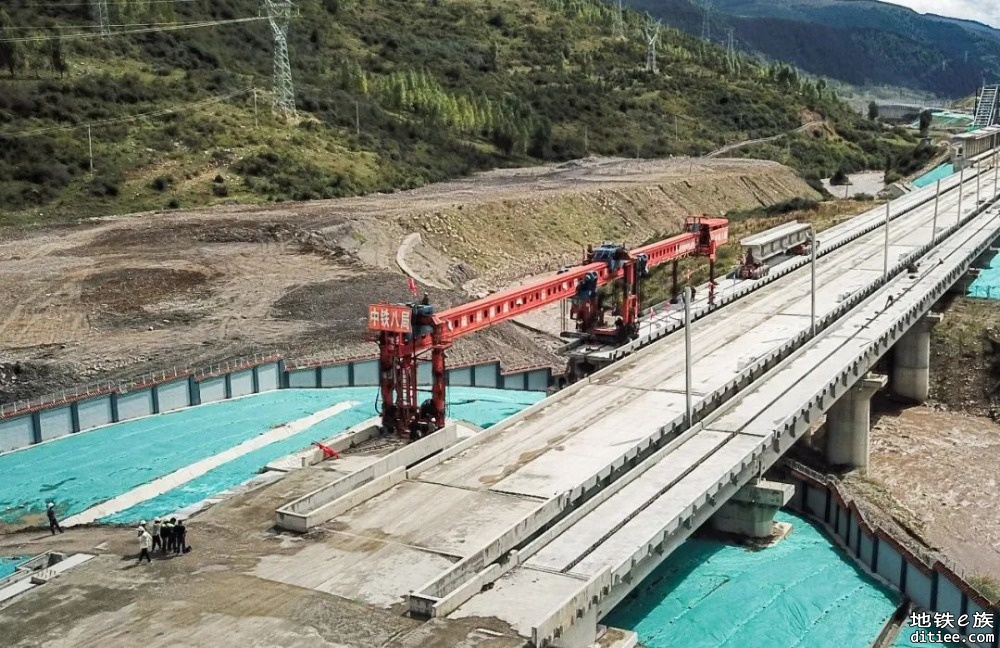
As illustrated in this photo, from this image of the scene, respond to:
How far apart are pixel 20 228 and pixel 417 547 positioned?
194ft

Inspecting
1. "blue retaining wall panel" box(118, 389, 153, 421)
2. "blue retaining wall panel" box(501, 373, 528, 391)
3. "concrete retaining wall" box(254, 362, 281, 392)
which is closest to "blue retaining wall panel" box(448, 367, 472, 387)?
"blue retaining wall panel" box(501, 373, 528, 391)

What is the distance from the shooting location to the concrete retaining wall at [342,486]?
27.5 metres

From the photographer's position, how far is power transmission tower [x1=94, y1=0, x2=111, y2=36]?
10956 cm

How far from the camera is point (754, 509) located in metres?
35.9

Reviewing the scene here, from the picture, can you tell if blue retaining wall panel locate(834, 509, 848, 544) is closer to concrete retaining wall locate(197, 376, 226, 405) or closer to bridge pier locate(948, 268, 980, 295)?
concrete retaining wall locate(197, 376, 226, 405)

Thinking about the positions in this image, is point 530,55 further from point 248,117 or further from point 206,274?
point 206,274

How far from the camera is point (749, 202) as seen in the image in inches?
4631

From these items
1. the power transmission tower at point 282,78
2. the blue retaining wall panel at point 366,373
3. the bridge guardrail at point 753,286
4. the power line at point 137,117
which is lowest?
the blue retaining wall panel at point 366,373

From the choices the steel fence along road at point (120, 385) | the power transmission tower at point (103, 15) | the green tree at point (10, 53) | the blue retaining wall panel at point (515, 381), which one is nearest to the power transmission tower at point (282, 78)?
the power transmission tower at point (103, 15)

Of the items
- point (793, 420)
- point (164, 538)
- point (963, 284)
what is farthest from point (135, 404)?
point (963, 284)

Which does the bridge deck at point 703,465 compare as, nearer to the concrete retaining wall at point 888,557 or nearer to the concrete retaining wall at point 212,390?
the concrete retaining wall at point 888,557

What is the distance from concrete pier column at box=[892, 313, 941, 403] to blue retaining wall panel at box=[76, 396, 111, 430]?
3908 cm

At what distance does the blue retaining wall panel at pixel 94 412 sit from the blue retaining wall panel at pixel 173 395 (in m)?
2.32

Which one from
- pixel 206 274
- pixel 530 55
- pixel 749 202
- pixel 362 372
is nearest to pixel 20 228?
pixel 206 274
